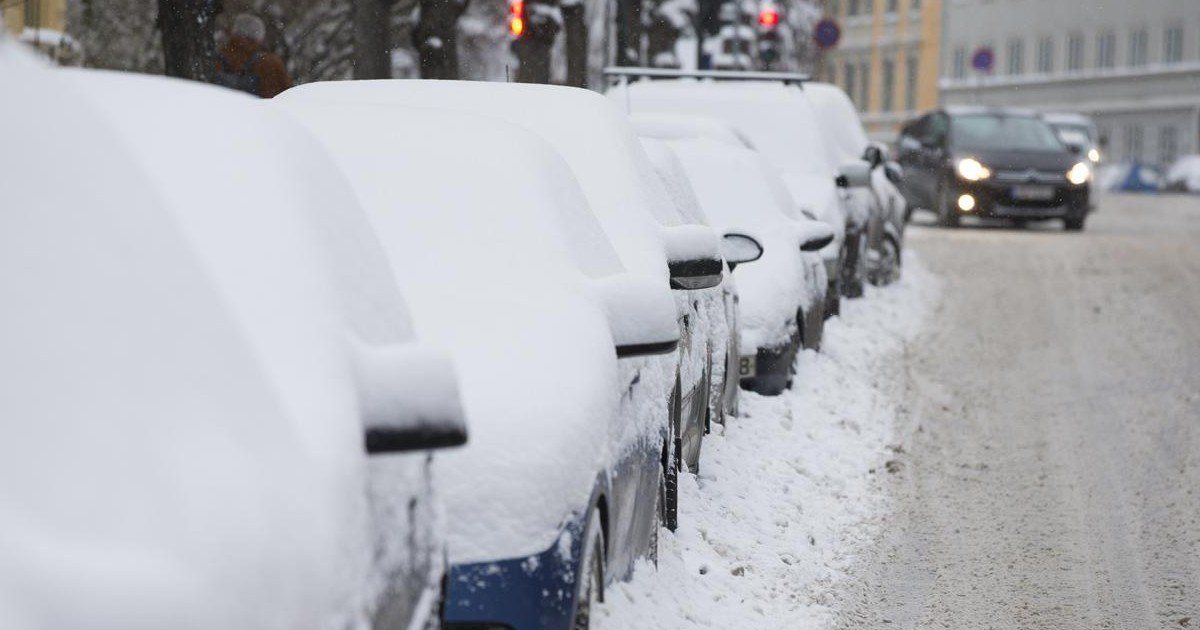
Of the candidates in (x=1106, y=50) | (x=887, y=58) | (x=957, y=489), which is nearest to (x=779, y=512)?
(x=957, y=489)

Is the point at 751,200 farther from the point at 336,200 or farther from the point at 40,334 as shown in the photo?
the point at 40,334

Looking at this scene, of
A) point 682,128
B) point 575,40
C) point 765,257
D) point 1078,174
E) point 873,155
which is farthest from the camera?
point 1078,174

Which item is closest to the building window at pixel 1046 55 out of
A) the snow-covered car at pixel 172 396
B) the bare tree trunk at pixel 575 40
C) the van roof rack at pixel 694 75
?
the bare tree trunk at pixel 575 40

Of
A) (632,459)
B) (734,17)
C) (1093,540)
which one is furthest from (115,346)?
(734,17)

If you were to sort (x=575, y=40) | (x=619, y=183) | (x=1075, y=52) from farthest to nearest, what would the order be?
(x=1075, y=52) < (x=575, y=40) < (x=619, y=183)

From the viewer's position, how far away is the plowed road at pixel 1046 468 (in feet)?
23.4

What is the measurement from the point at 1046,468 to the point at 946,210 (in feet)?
65.6

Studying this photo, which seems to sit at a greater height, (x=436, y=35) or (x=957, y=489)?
(x=436, y=35)

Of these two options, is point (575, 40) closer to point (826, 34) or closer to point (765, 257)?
point (826, 34)

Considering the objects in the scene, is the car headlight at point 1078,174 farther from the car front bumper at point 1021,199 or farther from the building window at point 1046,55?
the building window at point 1046,55

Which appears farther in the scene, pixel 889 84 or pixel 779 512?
pixel 889 84

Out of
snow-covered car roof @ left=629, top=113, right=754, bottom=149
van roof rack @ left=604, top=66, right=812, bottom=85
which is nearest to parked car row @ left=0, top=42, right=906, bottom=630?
snow-covered car roof @ left=629, top=113, right=754, bottom=149

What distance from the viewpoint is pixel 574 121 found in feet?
24.1

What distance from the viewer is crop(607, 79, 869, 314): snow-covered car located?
15.9 metres
